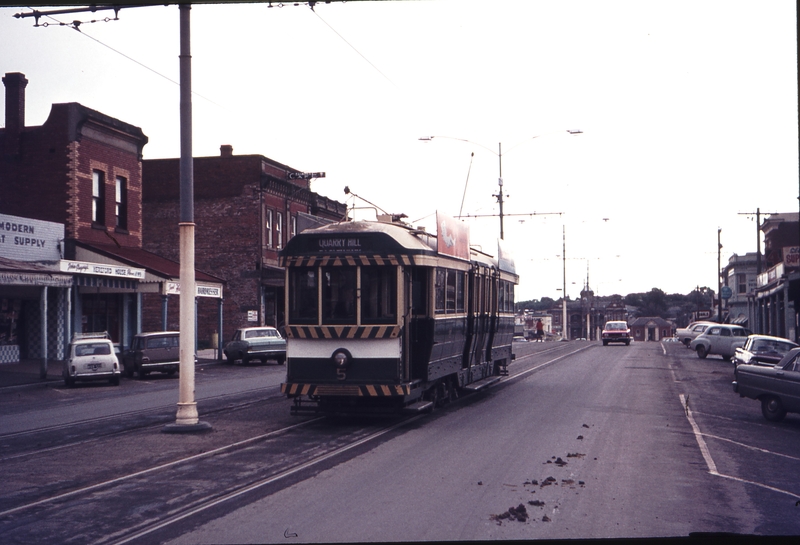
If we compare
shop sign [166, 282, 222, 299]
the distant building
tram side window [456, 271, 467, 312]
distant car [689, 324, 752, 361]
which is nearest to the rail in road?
tram side window [456, 271, 467, 312]

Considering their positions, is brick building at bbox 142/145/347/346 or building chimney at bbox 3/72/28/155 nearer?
building chimney at bbox 3/72/28/155

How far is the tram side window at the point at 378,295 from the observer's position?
13781 mm

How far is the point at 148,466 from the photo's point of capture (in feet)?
34.5

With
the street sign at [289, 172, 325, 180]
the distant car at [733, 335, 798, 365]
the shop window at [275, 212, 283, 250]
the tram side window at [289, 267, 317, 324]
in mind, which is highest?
Answer: the street sign at [289, 172, 325, 180]

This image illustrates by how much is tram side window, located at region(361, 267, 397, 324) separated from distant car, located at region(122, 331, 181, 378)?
50.5 ft

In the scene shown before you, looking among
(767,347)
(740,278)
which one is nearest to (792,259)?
(767,347)

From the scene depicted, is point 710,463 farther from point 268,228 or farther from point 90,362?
→ point 268,228

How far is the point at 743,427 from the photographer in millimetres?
14859

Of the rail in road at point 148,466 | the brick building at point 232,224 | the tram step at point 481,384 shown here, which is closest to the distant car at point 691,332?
the brick building at point 232,224

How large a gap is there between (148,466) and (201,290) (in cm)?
2482

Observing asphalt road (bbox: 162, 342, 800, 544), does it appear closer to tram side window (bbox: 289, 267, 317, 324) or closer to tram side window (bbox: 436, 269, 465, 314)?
tram side window (bbox: 436, 269, 465, 314)

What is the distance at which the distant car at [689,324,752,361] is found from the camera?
3919 centimetres

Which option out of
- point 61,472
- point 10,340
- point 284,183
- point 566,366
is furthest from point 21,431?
point 284,183

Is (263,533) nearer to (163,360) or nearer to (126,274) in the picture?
(163,360)
